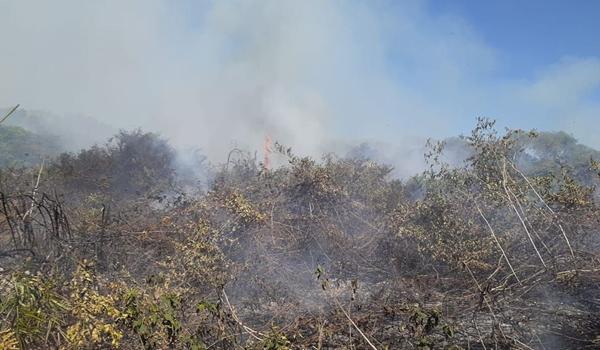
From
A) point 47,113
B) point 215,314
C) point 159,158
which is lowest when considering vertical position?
point 215,314

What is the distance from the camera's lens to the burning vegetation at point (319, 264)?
131 inches

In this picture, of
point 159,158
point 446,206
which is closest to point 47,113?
point 159,158

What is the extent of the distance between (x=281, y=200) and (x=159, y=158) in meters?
5.14

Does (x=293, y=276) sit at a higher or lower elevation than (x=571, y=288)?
higher

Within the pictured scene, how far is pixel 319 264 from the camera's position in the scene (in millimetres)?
6504

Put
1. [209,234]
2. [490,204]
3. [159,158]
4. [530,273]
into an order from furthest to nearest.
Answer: [159,158]
[490,204]
[209,234]
[530,273]

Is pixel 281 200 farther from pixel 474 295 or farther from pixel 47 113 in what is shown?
pixel 47 113

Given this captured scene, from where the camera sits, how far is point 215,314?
346 centimetres

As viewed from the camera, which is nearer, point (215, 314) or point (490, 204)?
point (215, 314)

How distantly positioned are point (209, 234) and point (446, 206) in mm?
3420

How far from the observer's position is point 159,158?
1146cm

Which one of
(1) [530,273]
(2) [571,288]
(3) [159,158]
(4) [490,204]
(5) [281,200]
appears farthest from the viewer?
(3) [159,158]

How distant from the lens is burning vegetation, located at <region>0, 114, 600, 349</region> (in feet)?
10.9

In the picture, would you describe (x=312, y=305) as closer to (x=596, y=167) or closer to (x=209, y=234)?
(x=209, y=234)
